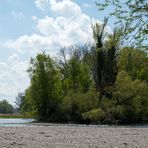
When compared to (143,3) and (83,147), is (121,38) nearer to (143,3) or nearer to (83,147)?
(143,3)

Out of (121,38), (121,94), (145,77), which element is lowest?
(121,38)

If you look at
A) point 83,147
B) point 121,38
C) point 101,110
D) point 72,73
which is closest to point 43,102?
point 72,73

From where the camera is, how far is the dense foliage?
60.1 meters

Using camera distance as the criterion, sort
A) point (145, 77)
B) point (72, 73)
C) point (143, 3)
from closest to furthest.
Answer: point (143, 3), point (145, 77), point (72, 73)

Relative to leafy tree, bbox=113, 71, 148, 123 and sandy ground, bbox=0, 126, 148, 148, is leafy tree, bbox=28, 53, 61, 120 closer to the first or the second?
leafy tree, bbox=113, 71, 148, 123

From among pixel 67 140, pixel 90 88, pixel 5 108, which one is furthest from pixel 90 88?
pixel 5 108

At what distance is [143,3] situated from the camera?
10.9 m

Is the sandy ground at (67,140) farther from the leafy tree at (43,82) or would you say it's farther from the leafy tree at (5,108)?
the leafy tree at (5,108)

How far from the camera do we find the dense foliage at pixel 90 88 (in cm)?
6006

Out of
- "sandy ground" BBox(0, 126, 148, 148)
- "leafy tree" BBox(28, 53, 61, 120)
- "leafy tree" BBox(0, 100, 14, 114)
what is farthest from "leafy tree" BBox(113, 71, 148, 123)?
"leafy tree" BBox(0, 100, 14, 114)

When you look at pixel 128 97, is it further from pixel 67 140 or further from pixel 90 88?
pixel 67 140

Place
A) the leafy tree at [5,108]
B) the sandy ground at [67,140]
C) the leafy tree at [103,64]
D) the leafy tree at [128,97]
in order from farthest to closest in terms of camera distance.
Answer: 1. the leafy tree at [5,108]
2. the leafy tree at [103,64]
3. the leafy tree at [128,97]
4. the sandy ground at [67,140]

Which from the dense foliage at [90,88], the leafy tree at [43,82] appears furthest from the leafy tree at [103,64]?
the leafy tree at [43,82]

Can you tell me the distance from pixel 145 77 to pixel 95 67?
10.4 m
